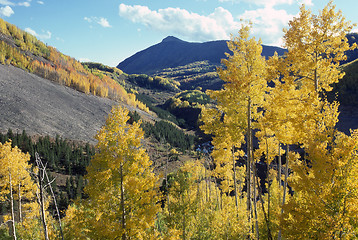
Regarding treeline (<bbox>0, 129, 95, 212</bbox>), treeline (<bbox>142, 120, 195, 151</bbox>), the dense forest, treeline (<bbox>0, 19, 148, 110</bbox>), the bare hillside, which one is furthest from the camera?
treeline (<bbox>0, 19, 148, 110</bbox>)

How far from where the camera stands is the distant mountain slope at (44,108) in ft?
238

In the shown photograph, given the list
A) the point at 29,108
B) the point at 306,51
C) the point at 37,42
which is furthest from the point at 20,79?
the point at 306,51

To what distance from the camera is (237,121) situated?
38.8 feet

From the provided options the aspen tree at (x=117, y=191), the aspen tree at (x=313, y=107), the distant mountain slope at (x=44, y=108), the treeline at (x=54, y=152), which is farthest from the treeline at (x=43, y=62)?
the aspen tree at (x=313, y=107)

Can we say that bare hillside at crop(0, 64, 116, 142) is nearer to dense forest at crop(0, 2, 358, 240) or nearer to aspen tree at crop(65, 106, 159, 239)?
dense forest at crop(0, 2, 358, 240)

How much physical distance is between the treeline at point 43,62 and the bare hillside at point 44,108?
11.3 m

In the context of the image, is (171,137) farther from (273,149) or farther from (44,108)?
(273,149)

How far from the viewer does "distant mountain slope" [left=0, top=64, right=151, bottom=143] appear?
72.5 m

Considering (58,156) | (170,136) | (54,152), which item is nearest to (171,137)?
(170,136)

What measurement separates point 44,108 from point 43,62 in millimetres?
70470

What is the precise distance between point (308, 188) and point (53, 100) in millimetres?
107428

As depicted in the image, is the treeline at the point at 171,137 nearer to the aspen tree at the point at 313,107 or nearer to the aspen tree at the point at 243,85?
the aspen tree at the point at 243,85

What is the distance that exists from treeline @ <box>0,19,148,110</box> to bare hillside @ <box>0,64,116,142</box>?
37.1 feet

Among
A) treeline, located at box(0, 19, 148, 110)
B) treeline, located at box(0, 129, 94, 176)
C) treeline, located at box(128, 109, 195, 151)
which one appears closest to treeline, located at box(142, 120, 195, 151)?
treeline, located at box(128, 109, 195, 151)
